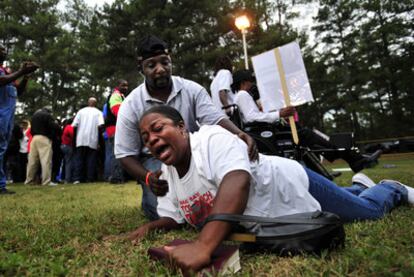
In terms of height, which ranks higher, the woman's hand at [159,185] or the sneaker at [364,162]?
the woman's hand at [159,185]

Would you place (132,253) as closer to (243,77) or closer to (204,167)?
(204,167)

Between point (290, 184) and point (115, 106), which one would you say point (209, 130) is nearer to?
point (290, 184)

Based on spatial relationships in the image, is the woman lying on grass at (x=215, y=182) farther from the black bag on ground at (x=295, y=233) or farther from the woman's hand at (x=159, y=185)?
the black bag on ground at (x=295, y=233)

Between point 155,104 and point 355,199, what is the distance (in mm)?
1777

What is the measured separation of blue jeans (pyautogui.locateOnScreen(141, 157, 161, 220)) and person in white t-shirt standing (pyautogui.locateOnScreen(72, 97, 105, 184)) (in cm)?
582

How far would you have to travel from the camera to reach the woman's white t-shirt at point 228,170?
177 cm

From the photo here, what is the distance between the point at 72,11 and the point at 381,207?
33075 millimetres

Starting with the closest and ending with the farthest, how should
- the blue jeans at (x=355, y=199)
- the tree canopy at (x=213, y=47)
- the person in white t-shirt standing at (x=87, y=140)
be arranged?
the blue jeans at (x=355, y=199)
the person in white t-shirt standing at (x=87, y=140)
the tree canopy at (x=213, y=47)

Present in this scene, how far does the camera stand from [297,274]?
4.81ft

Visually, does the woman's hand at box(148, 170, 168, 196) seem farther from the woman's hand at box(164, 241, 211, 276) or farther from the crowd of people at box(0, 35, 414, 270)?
the woman's hand at box(164, 241, 211, 276)

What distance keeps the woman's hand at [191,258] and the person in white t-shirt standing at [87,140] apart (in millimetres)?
7591

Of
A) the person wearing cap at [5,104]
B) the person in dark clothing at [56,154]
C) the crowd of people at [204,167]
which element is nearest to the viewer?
the crowd of people at [204,167]

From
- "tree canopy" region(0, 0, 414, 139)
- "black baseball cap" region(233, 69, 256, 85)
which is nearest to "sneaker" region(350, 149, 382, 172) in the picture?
"black baseball cap" region(233, 69, 256, 85)

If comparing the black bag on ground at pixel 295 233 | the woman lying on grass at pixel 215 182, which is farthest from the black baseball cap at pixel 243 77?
the black bag on ground at pixel 295 233
